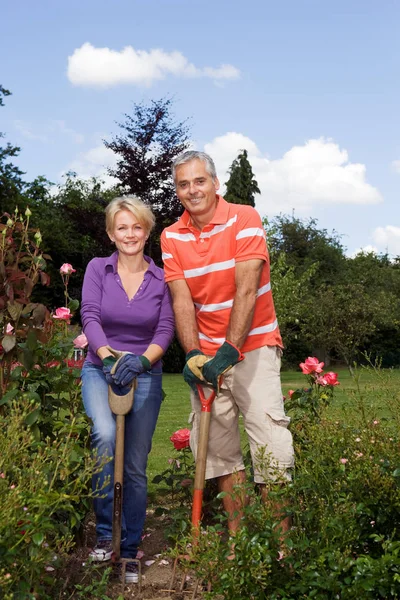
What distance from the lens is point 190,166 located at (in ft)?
12.5

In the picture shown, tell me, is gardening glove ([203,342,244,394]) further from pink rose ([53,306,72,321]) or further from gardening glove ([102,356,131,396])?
pink rose ([53,306,72,321])

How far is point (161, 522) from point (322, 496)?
176 centimetres

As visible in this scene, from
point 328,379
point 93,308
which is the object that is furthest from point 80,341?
point 328,379

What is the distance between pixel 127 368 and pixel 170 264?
1.97ft

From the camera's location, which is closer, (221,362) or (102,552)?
(221,362)

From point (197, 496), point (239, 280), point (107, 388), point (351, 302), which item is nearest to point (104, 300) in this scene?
point (107, 388)

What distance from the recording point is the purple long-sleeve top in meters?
3.84

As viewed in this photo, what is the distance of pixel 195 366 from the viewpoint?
11.9 ft

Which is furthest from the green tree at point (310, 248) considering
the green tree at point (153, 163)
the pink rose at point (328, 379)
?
the pink rose at point (328, 379)

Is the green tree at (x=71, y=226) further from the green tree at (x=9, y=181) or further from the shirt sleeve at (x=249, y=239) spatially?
the shirt sleeve at (x=249, y=239)

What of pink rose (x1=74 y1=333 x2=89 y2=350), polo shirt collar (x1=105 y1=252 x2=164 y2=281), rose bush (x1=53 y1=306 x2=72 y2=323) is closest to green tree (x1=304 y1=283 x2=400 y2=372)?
rose bush (x1=53 y1=306 x2=72 y2=323)

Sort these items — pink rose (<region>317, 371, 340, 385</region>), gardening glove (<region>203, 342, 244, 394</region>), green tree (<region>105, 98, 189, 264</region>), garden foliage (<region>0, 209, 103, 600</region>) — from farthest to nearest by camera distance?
green tree (<region>105, 98, 189, 264</region>) → pink rose (<region>317, 371, 340, 385</region>) → garden foliage (<region>0, 209, 103, 600</region>) → gardening glove (<region>203, 342, 244, 394</region>)

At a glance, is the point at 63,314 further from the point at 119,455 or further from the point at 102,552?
the point at 102,552

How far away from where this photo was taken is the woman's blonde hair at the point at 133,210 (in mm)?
3930
